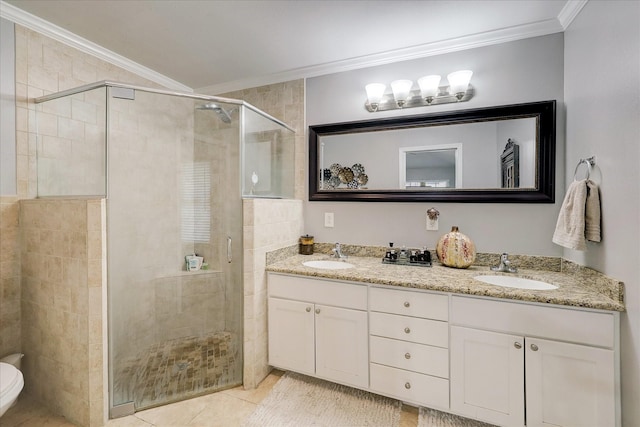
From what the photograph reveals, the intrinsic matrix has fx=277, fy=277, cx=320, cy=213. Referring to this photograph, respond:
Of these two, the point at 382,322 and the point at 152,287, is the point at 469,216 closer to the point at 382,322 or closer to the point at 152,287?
the point at 382,322

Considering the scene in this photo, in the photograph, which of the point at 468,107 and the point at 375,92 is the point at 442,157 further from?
the point at 375,92

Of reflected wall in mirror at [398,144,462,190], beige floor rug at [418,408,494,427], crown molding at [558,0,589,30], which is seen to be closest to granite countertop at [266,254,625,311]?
reflected wall in mirror at [398,144,462,190]

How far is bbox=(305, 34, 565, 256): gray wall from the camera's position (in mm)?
1876

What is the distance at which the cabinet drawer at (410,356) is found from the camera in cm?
157

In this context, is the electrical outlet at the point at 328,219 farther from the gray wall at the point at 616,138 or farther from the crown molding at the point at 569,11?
the crown molding at the point at 569,11

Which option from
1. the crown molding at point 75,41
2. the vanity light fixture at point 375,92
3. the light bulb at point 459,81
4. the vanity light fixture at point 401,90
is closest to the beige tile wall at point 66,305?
the crown molding at point 75,41

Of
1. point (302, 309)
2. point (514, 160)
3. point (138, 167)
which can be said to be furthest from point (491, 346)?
point (138, 167)

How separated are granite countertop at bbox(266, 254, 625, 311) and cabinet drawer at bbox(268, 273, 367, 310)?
0.05 m

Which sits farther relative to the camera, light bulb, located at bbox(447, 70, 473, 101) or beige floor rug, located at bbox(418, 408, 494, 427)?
light bulb, located at bbox(447, 70, 473, 101)

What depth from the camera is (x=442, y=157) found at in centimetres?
211

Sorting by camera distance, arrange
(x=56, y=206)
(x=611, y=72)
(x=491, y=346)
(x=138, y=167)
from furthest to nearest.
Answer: (x=138, y=167), (x=56, y=206), (x=491, y=346), (x=611, y=72)

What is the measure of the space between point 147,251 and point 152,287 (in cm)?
26

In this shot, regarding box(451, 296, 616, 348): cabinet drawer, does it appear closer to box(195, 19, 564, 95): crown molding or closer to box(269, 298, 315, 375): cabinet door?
box(269, 298, 315, 375): cabinet door

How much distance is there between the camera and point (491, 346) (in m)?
1.47
